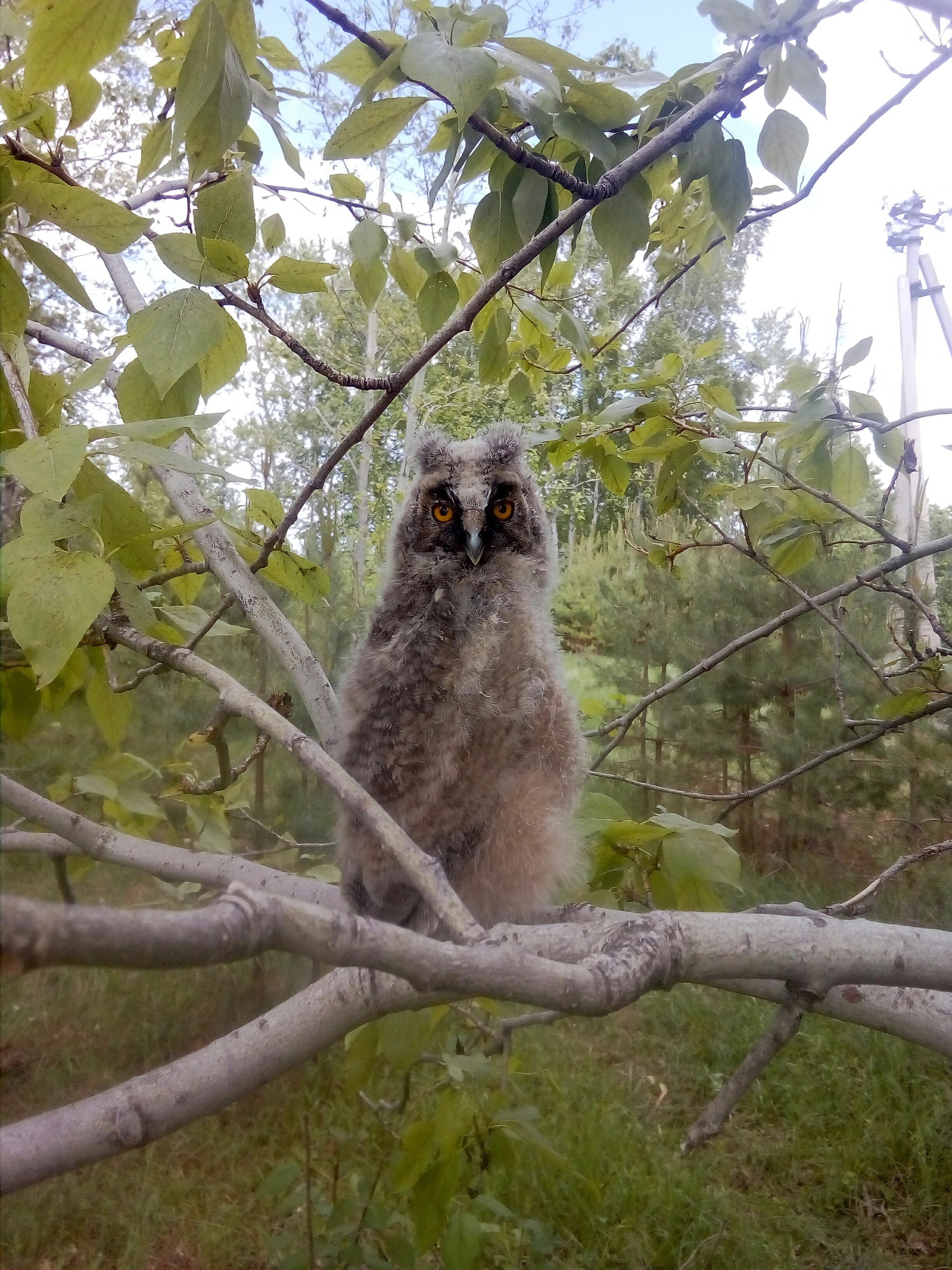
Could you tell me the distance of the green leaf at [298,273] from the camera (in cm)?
75

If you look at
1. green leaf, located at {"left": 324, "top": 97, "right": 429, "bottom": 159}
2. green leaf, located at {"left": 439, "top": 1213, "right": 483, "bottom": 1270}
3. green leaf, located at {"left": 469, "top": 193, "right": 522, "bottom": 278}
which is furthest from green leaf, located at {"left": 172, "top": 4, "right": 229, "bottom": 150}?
green leaf, located at {"left": 439, "top": 1213, "right": 483, "bottom": 1270}

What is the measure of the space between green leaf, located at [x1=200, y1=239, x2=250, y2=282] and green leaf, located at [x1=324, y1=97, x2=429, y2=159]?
145 millimetres

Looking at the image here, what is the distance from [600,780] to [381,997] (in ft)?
4.31

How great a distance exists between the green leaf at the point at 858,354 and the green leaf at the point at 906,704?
0.49 metres

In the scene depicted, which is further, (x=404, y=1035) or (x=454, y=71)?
(x=404, y=1035)

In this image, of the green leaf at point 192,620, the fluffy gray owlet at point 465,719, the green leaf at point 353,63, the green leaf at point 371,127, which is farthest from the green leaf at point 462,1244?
the green leaf at point 353,63

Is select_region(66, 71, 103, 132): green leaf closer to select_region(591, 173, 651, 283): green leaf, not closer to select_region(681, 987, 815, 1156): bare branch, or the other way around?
select_region(591, 173, 651, 283): green leaf

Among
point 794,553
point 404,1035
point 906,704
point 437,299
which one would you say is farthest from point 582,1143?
point 437,299

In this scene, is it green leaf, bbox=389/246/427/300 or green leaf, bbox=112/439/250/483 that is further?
green leaf, bbox=389/246/427/300

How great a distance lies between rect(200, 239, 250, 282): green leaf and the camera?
0.64 meters

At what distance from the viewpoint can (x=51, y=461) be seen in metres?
0.50

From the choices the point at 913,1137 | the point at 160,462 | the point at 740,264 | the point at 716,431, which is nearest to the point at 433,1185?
the point at 160,462

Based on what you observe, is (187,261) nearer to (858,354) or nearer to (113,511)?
(113,511)

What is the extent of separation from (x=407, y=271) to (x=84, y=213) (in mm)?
614
